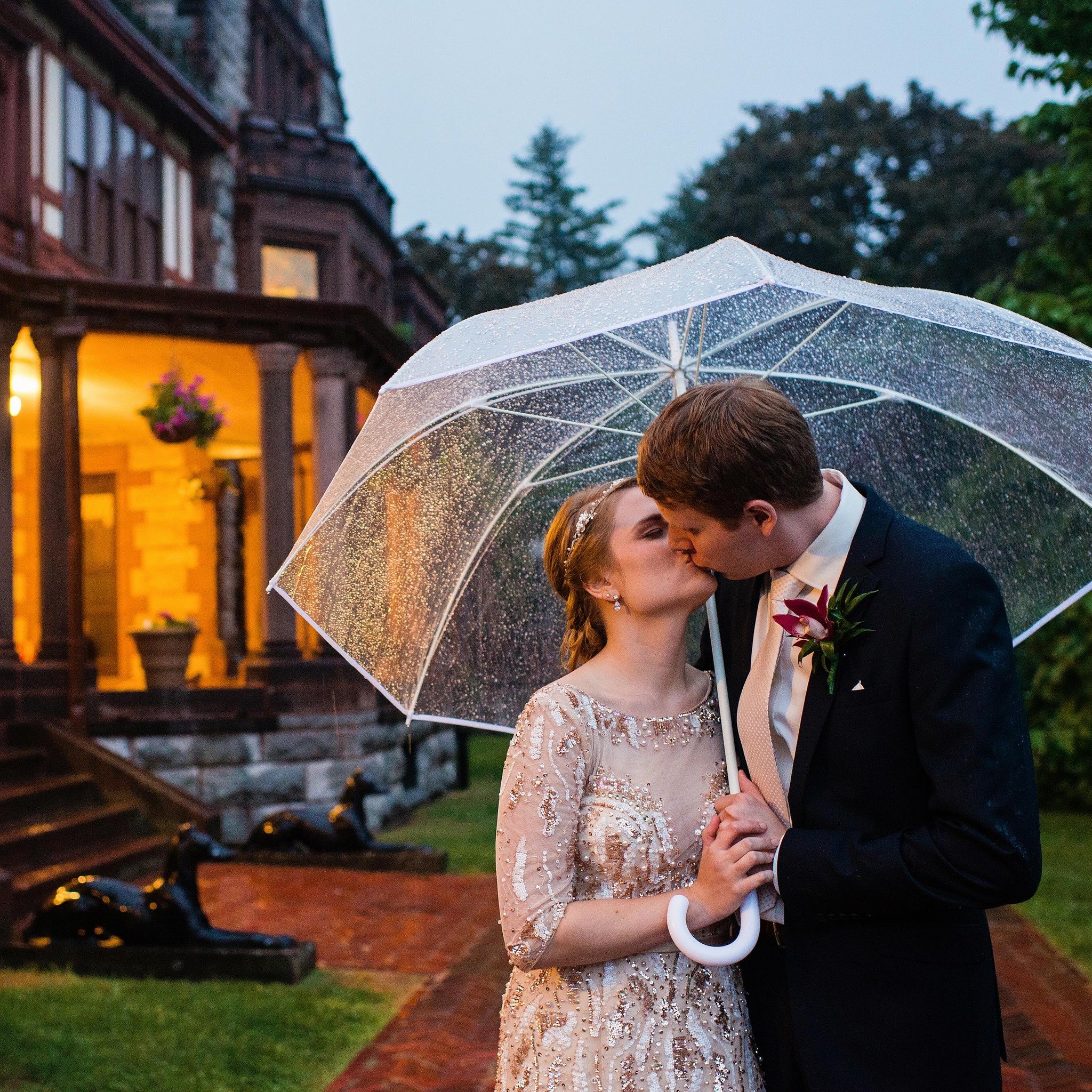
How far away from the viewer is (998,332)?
2.62 m

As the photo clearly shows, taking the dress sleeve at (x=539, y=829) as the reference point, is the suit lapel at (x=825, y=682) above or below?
above

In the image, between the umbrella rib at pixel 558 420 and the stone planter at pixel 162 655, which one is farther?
the stone planter at pixel 162 655

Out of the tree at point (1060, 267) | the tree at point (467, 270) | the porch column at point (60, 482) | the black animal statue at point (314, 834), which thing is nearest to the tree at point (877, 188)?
the tree at point (467, 270)

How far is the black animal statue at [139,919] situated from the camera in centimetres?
694

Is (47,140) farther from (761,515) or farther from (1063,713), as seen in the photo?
(761,515)

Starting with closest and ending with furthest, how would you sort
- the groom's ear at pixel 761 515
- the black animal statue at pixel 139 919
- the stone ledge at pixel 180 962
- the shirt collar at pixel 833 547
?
the groom's ear at pixel 761 515
the shirt collar at pixel 833 547
the stone ledge at pixel 180 962
the black animal statue at pixel 139 919

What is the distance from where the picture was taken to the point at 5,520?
11.5 metres

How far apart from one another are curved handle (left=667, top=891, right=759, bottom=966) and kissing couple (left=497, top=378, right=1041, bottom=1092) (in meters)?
0.04

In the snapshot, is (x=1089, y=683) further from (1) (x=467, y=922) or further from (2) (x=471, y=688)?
(2) (x=471, y=688)

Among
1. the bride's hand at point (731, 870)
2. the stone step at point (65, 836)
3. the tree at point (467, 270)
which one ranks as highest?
the tree at point (467, 270)

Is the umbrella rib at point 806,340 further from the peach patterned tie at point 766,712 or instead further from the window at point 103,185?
the window at point 103,185

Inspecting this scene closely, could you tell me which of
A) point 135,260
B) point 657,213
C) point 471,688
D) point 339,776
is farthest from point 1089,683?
point 657,213

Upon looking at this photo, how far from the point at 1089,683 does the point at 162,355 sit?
10751mm

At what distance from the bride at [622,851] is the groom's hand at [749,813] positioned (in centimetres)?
1
